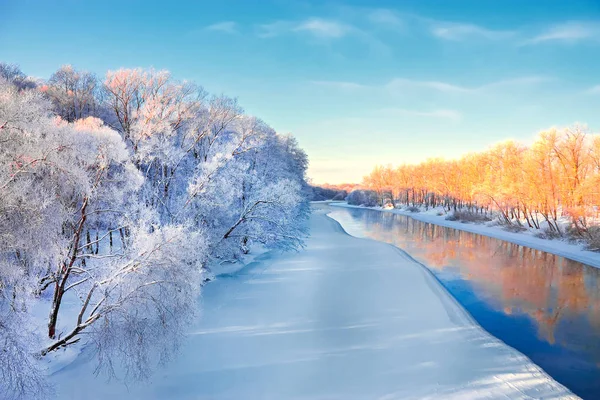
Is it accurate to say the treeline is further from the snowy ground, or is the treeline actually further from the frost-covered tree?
the frost-covered tree

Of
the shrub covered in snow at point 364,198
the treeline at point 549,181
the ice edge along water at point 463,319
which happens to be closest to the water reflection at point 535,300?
the ice edge along water at point 463,319

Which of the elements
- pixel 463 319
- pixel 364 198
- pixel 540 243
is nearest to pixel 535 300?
pixel 463 319

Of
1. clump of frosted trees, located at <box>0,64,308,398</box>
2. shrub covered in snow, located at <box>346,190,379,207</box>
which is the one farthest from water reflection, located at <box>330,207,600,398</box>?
shrub covered in snow, located at <box>346,190,379,207</box>

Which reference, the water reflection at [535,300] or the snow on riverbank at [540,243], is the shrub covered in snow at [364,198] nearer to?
the snow on riverbank at [540,243]

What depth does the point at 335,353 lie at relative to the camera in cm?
877

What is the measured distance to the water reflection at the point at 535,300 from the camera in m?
8.88

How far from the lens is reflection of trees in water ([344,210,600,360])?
36.2 ft

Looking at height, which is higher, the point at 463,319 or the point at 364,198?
the point at 364,198

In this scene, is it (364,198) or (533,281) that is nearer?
(533,281)

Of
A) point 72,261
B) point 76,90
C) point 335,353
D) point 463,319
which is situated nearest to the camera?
point 72,261

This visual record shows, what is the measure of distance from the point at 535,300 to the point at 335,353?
957cm

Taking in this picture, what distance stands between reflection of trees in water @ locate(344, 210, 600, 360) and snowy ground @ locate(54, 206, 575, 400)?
8.07 feet

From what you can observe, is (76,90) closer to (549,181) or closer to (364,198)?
(549,181)

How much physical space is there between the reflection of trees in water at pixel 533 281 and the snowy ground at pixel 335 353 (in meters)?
2.46
